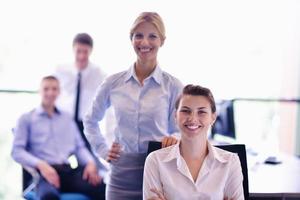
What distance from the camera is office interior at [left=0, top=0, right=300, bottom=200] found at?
4.15 metres

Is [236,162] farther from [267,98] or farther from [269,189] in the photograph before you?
Answer: [267,98]

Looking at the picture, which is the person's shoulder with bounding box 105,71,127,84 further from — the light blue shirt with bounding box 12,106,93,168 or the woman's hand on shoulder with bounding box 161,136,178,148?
the light blue shirt with bounding box 12,106,93,168

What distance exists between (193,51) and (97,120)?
2.56 meters

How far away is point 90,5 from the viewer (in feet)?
14.1

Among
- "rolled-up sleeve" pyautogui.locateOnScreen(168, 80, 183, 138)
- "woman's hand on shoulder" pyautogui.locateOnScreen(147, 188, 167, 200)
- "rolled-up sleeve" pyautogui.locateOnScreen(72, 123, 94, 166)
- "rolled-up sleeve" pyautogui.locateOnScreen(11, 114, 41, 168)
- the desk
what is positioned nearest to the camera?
"woman's hand on shoulder" pyautogui.locateOnScreen(147, 188, 167, 200)

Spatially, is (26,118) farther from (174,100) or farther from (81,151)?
(174,100)

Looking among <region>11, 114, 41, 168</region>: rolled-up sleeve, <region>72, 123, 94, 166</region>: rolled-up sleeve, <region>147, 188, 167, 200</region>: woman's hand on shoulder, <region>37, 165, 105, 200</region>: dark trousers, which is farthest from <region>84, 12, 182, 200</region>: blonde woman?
<region>72, 123, 94, 166</region>: rolled-up sleeve

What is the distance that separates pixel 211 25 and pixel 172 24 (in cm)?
42

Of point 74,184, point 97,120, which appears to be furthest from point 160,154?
point 74,184

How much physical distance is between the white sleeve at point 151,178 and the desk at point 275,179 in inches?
24.3

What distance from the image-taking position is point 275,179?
2414 mm

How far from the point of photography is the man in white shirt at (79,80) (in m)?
3.48

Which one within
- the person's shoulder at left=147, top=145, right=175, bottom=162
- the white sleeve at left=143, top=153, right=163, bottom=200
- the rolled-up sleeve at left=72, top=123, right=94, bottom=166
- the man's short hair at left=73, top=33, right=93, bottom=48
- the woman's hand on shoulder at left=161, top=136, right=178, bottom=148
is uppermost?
the man's short hair at left=73, top=33, right=93, bottom=48

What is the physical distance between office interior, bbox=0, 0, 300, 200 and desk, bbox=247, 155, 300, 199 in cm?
118
